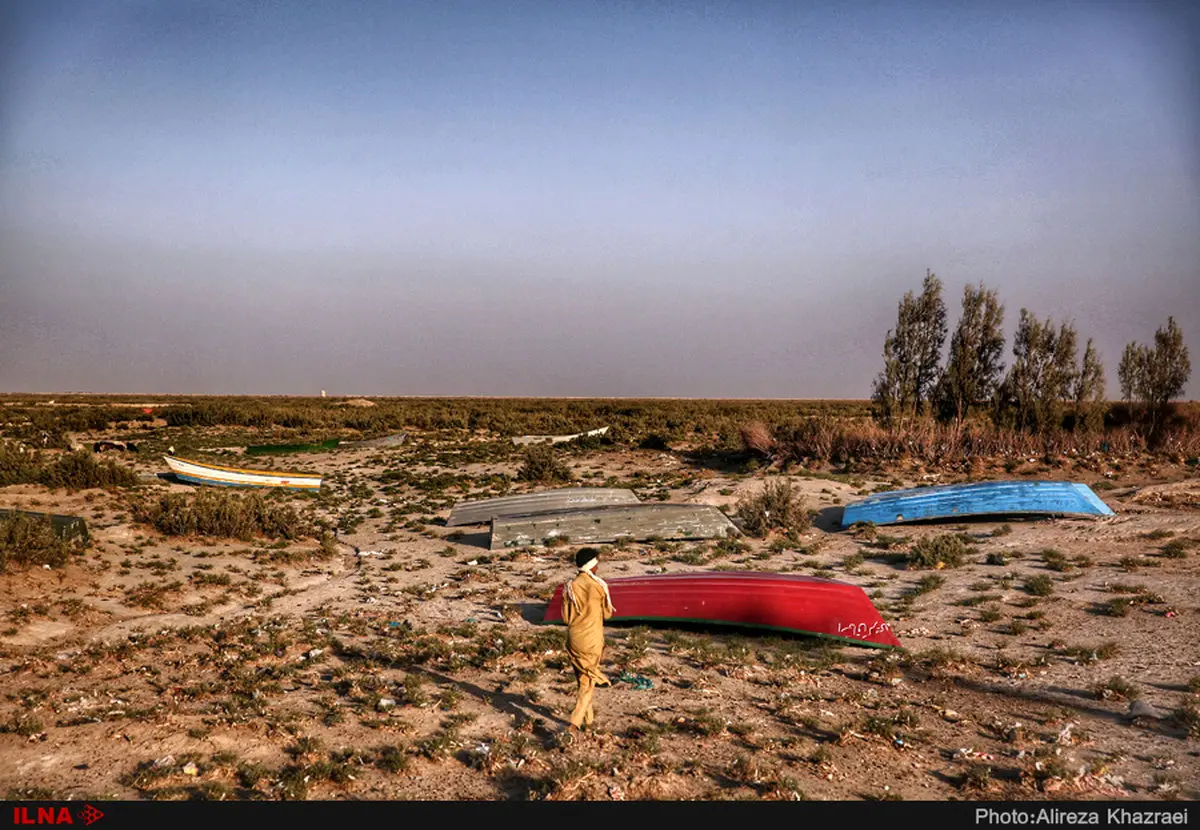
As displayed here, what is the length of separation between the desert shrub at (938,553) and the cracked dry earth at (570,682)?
34cm

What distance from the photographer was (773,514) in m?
17.0

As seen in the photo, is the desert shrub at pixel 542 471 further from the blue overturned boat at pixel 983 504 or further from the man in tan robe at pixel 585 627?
the man in tan robe at pixel 585 627

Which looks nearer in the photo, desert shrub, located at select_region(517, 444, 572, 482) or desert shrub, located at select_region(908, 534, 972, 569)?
desert shrub, located at select_region(908, 534, 972, 569)

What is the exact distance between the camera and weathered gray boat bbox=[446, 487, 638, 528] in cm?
1830

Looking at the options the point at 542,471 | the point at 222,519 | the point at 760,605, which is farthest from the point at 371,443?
the point at 760,605

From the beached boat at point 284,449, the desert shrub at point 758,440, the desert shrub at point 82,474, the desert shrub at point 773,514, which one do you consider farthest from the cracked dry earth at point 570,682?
the beached boat at point 284,449

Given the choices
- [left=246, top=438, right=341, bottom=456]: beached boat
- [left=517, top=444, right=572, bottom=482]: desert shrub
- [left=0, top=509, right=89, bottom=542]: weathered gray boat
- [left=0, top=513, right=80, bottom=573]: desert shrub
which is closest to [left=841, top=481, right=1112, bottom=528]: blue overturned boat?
[left=517, top=444, right=572, bottom=482]: desert shrub

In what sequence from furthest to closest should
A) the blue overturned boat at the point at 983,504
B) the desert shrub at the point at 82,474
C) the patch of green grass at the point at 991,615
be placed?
the desert shrub at the point at 82,474 → the blue overturned boat at the point at 983,504 → the patch of green grass at the point at 991,615

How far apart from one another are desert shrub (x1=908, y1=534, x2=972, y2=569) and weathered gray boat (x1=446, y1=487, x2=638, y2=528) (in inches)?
312

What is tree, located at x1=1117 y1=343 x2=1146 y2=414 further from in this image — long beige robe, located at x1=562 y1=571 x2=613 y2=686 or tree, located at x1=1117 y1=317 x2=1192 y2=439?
long beige robe, located at x1=562 y1=571 x2=613 y2=686

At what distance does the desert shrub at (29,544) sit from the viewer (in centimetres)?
1194

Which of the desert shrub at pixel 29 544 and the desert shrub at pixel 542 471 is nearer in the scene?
the desert shrub at pixel 29 544

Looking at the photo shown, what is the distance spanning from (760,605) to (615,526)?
6.75 meters
